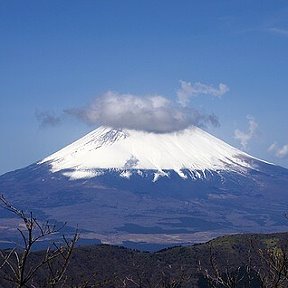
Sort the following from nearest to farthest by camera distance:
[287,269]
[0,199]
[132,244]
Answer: [0,199], [287,269], [132,244]

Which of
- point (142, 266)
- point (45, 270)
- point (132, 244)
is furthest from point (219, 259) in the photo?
Result: point (132, 244)

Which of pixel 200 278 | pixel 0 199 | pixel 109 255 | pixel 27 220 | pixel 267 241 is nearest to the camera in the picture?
pixel 27 220

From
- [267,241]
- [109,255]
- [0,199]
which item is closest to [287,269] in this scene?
[0,199]

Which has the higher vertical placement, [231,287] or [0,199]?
[0,199]

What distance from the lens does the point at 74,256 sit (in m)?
56.4

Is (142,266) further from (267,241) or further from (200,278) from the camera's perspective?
(267,241)

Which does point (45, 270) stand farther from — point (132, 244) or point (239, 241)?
point (132, 244)

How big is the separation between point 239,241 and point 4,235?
142112mm

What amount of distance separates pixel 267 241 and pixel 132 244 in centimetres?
12376

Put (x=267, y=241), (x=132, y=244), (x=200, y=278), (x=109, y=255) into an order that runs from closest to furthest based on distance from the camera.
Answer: (x=200, y=278) < (x=109, y=255) < (x=267, y=241) < (x=132, y=244)

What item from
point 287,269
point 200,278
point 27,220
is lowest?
point 200,278

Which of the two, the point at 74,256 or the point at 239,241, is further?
the point at 239,241

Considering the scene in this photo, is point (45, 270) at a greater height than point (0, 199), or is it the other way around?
point (0, 199)

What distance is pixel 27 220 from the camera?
19.2 feet
